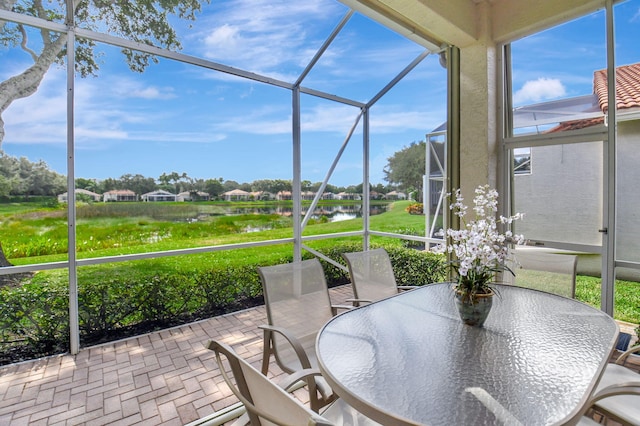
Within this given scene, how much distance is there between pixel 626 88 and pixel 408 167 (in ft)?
8.49

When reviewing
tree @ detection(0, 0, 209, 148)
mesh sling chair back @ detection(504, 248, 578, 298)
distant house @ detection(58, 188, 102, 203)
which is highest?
tree @ detection(0, 0, 209, 148)

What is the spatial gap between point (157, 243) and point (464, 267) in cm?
353

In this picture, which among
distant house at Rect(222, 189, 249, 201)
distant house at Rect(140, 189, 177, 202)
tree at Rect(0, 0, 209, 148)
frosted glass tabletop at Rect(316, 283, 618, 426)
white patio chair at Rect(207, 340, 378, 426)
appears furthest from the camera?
distant house at Rect(222, 189, 249, 201)

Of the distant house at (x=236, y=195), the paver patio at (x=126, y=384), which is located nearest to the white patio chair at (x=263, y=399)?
the paver patio at (x=126, y=384)

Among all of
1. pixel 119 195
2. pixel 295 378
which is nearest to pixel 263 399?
pixel 295 378

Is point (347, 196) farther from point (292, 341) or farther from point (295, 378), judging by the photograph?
point (295, 378)

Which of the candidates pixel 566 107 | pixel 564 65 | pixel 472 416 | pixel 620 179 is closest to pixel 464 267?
pixel 472 416

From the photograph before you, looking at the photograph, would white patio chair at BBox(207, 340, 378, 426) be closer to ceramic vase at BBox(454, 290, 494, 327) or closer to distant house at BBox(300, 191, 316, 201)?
ceramic vase at BBox(454, 290, 494, 327)

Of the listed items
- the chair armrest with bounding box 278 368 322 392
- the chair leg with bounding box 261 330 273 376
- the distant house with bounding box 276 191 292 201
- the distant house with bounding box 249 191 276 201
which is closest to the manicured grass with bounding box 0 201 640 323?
the distant house with bounding box 249 191 276 201

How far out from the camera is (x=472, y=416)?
1.00 metres

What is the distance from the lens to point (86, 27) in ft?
9.58

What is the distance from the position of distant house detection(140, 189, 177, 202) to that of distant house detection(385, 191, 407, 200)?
3175mm

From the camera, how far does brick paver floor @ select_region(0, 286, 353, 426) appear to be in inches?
82.7

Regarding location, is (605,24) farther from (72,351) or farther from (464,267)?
(72,351)
